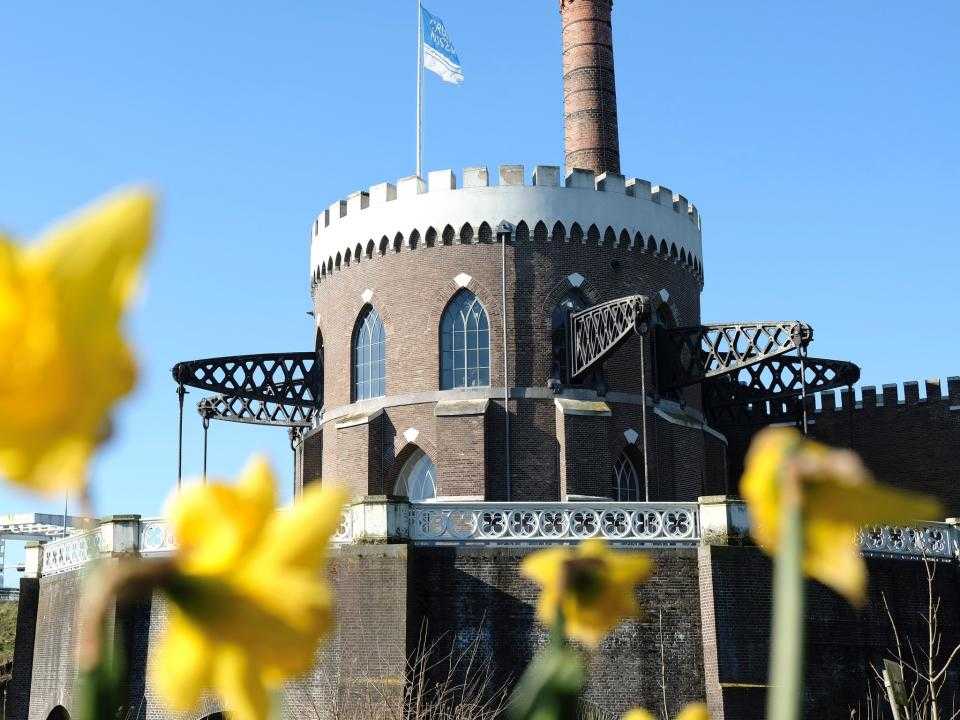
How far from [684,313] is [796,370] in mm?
4369

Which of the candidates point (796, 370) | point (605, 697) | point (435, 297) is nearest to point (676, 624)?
point (605, 697)

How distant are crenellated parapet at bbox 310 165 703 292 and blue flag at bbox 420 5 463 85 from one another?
5301mm

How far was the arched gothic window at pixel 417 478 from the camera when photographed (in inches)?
1148

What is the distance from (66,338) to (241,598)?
0.63ft

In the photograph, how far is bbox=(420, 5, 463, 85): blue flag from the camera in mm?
34594

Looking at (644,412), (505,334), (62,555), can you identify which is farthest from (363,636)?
(505,334)

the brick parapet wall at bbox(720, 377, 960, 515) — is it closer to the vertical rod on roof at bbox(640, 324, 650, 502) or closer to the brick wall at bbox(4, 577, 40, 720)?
the vertical rod on roof at bbox(640, 324, 650, 502)

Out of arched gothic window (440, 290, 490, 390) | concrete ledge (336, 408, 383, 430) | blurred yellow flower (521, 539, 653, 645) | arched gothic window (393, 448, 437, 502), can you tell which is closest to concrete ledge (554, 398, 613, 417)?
arched gothic window (440, 290, 490, 390)

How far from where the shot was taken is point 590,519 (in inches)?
909

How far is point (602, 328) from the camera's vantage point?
92.0 feet

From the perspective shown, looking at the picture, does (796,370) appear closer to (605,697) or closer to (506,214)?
(506,214)

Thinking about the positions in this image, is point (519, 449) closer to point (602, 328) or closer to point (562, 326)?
point (562, 326)

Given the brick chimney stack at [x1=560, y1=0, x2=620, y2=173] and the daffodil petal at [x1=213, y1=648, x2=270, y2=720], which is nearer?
the daffodil petal at [x1=213, y1=648, x2=270, y2=720]

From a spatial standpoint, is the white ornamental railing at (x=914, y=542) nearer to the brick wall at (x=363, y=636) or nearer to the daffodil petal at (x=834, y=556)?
the brick wall at (x=363, y=636)
